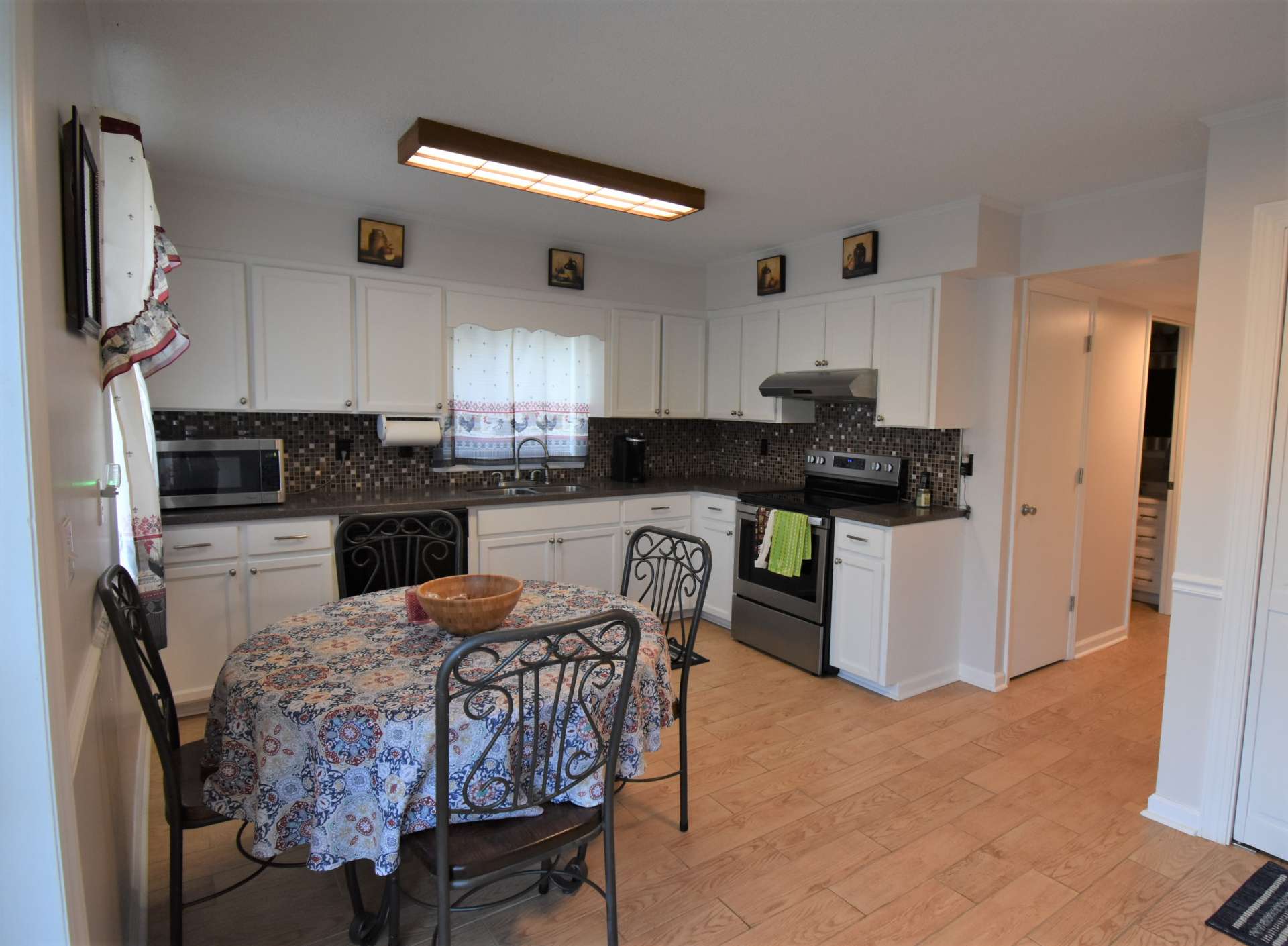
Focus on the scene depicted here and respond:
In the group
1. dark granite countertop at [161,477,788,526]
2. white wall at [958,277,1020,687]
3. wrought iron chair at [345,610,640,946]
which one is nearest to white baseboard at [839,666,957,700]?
white wall at [958,277,1020,687]

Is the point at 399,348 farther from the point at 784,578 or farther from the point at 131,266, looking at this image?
the point at 784,578

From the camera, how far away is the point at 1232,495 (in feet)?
7.52

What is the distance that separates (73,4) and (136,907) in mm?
2175

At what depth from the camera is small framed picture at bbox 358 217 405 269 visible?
3.54 m

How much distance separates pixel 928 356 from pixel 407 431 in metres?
2.74

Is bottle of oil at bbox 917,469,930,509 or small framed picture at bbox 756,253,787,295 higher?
small framed picture at bbox 756,253,787,295

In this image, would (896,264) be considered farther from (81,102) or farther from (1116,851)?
(81,102)

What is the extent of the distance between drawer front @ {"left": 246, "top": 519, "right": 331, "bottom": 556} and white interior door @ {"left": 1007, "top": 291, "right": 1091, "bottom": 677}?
341cm

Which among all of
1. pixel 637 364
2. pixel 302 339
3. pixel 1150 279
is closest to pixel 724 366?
pixel 637 364

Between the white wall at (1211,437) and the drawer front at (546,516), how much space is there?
2.71m

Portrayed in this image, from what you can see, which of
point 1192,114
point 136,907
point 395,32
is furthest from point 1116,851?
point 395,32

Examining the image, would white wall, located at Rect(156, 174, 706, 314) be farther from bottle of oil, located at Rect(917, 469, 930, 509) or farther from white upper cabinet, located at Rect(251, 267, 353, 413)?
bottle of oil, located at Rect(917, 469, 930, 509)

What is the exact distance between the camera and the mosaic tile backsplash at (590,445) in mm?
3617

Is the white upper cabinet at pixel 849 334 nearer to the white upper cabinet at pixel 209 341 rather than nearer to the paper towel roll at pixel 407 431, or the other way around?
the paper towel roll at pixel 407 431
